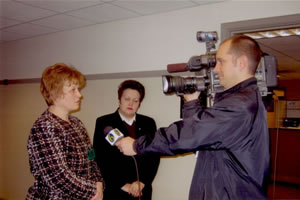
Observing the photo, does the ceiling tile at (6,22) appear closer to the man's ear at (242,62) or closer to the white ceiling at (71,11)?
the white ceiling at (71,11)

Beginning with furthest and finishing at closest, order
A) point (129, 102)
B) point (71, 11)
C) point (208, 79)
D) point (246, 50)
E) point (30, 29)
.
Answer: point (30, 29) → point (71, 11) → point (129, 102) → point (208, 79) → point (246, 50)

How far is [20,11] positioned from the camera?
265 centimetres

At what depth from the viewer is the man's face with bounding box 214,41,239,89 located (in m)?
1.30

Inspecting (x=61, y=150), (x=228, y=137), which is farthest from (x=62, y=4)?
(x=228, y=137)

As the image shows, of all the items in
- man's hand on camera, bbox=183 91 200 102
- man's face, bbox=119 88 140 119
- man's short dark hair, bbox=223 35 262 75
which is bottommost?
man's face, bbox=119 88 140 119

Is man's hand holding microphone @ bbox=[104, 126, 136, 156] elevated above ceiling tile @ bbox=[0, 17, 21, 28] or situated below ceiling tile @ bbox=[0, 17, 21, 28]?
below

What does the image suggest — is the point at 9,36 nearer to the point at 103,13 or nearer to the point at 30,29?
the point at 30,29

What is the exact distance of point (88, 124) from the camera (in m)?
3.24

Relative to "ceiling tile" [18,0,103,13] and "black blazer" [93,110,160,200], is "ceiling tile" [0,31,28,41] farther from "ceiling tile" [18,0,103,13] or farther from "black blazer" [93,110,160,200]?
"black blazer" [93,110,160,200]

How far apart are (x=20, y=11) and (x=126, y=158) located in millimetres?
1782

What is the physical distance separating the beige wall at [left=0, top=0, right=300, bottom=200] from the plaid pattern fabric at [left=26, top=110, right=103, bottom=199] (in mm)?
1146

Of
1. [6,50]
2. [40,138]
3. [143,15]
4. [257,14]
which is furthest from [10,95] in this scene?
[257,14]

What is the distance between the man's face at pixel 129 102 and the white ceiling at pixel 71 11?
0.78 meters

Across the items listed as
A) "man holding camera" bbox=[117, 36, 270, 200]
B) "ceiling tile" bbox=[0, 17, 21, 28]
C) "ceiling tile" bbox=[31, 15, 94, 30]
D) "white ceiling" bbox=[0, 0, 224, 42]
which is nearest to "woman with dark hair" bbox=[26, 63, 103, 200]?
"man holding camera" bbox=[117, 36, 270, 200]
